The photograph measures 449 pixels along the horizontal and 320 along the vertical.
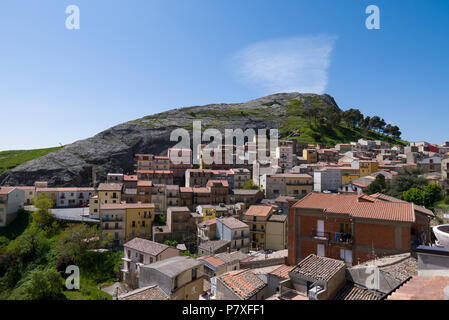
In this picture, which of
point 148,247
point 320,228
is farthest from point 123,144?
point 320,228

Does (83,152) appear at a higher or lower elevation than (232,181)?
higher

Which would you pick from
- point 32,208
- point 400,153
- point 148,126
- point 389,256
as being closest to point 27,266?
point 32,208

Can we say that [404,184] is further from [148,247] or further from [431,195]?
[148,247]

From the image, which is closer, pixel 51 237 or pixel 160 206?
pixel 51 237

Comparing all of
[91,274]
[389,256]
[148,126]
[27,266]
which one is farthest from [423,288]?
[148,126]

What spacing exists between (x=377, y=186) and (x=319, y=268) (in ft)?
139

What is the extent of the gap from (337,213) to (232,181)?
4985cm

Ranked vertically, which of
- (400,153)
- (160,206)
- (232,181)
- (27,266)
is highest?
(400,153)

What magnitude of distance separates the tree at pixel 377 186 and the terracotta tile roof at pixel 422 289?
44949 mm

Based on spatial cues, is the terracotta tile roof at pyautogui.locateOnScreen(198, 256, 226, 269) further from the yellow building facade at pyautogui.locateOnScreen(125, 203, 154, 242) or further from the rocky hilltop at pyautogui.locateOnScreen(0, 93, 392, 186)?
the rocky hilltop at pyautogui.locateOnScreen(0, 93, 392, 186)

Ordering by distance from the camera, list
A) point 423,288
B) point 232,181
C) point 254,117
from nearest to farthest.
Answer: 1. point 423,288
2. point 232,181
3. point 254,117

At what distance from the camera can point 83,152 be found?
9306 centimetres
